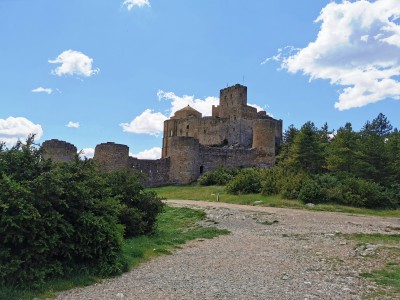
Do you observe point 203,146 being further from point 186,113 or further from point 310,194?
point 186,113

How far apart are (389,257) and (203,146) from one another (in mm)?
35020

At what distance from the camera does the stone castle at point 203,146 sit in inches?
1489

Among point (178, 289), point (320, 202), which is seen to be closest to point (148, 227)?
point (178, 289)

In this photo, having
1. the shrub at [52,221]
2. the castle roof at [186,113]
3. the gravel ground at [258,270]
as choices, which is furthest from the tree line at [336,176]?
the castle roof at [186,113]

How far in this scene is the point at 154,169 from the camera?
4138 cm

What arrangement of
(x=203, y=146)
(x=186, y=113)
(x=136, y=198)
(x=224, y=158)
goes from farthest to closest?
(x=186, y=113), (x=224, y=158), (x=203, y=146), (x=136, y=198)

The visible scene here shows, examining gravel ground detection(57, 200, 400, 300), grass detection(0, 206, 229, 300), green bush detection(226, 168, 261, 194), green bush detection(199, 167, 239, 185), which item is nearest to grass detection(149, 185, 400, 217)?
green bush detection(226, 168, 261, 194)

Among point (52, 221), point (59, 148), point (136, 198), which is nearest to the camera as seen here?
point (52, 221)

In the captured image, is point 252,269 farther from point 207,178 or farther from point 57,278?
point 207,178

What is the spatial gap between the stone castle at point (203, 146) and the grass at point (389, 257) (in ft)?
38.2

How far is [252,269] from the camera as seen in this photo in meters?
8.47

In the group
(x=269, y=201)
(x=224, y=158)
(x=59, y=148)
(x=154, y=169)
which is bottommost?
(x=269, y=201)

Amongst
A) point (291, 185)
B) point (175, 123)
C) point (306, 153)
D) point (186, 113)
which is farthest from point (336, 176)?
point (186, 113)

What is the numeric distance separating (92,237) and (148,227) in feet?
16.2
